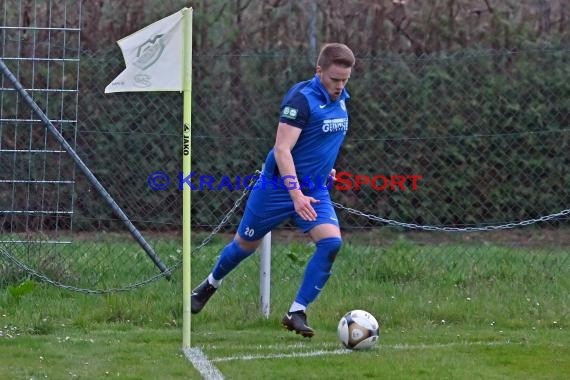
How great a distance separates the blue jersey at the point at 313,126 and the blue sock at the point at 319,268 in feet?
1.18

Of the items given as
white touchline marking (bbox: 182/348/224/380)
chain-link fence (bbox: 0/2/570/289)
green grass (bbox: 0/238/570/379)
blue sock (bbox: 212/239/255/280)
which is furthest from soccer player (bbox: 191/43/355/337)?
chain-link fence (bbox: 0/2/570/289)

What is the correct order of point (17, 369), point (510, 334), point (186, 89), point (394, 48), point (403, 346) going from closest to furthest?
point (17, 369) → point (186, 89) → point (403, 346) → point (510, 334) → point (394, 48)

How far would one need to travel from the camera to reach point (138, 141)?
9070 millimetres

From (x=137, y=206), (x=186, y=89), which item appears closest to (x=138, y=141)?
(x=137, y=206)

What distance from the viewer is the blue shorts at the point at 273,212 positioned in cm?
→ 666

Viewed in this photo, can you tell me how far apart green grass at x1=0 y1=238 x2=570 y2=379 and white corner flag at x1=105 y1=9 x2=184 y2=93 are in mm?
1508

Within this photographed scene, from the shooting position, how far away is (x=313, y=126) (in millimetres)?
6551

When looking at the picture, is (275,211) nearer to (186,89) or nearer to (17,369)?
(186,89)

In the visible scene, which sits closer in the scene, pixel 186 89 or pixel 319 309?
pixel 186 89

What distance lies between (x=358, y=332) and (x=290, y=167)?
1.02 metres

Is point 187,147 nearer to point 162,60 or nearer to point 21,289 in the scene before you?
point 162,60

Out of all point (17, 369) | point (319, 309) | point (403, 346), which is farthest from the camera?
point (319, 309)

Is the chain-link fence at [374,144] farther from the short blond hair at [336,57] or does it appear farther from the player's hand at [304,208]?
the player's hand at [304,208]

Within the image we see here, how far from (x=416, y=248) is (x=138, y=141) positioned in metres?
2.43
